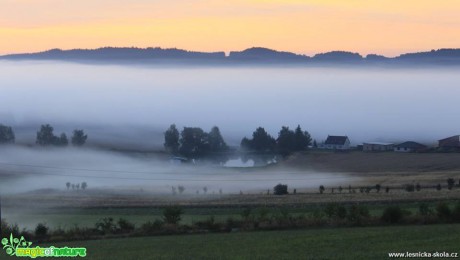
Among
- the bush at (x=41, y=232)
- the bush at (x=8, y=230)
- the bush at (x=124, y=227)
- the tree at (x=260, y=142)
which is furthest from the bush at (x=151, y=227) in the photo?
the tree at (x=260, y=142)

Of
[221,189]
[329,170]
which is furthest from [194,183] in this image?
[329,170]

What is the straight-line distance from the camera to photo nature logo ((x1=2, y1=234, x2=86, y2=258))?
33.8m

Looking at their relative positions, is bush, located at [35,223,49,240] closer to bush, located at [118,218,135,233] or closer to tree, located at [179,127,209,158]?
bush, located at [118,218,135,233]

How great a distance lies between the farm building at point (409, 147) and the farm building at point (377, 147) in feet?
3.84

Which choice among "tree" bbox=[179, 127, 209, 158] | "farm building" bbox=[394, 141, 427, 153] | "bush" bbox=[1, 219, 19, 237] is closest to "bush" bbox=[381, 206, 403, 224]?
"bush" bbox=[1, 219, 19, 237]

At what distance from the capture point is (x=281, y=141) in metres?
130

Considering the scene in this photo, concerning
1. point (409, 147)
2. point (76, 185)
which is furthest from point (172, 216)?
point (409, 147)

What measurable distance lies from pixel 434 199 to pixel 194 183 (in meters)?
38.4

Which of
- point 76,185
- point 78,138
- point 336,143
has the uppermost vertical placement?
point 78,138

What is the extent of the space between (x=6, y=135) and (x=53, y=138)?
6.93 m

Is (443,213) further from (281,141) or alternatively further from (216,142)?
(216,142)

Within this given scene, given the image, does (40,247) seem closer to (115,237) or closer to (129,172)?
(115,237)

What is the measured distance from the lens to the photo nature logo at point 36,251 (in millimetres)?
33831

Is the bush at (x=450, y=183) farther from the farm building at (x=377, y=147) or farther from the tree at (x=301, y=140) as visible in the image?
the tree at (x=301, y=140)
